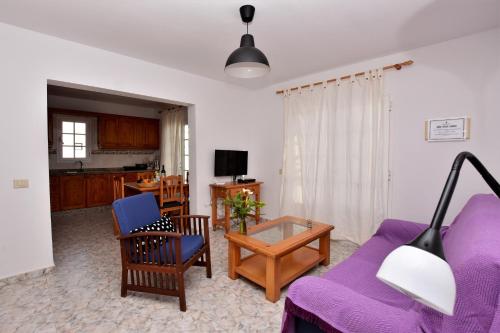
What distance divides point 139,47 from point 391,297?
3.42m

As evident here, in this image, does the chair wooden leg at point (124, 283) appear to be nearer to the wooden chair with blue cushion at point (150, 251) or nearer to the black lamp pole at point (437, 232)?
the wooden chair with blue cushion at point (150, 251)

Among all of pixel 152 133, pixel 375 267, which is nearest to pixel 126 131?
pixel 152 133

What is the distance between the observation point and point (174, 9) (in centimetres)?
214

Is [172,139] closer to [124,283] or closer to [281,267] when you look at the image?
[124,283]

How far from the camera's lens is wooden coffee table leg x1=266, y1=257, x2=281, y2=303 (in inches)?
83.5

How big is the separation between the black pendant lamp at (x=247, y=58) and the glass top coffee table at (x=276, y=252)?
1597mm

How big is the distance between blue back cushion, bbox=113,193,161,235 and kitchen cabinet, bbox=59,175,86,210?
3598 millimetres

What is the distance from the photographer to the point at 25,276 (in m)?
2.52

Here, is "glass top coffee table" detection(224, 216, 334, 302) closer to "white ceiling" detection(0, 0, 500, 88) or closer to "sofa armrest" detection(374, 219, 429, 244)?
"sofa armrest" detection(374, 219, 429, 244)

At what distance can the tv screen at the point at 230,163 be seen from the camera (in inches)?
165

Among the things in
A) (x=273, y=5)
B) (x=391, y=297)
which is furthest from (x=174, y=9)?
(x=391, y=297)

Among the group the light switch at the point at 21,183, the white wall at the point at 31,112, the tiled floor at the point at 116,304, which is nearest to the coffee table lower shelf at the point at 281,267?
the tiled floor at the point at 116,304

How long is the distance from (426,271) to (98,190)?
6.22 metres

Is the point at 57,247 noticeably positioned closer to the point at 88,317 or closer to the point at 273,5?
the point at 88,317
